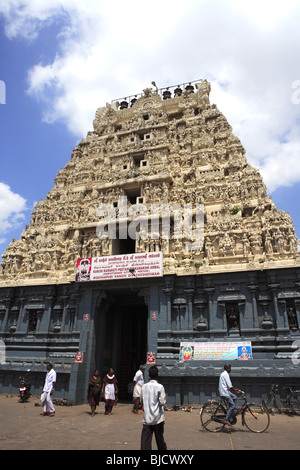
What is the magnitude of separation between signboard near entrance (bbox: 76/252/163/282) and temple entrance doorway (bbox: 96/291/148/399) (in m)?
1.99

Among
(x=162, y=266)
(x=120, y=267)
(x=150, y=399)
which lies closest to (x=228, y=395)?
(x=150, y=399)

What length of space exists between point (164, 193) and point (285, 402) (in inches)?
483

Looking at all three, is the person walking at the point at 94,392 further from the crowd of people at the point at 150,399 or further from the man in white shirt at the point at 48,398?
the man in white shirt at the point at 48,398

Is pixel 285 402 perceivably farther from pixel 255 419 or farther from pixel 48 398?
pixel 48 398

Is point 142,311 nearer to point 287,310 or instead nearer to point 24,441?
point 287,310

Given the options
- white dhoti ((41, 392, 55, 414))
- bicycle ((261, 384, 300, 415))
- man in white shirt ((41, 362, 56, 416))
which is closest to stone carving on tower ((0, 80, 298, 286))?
bicycle ((261, 384, 300, 415))

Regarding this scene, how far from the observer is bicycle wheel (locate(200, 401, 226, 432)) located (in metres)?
8.40

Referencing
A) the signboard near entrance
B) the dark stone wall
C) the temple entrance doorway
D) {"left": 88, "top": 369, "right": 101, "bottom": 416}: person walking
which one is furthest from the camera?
the temple entrance doorway

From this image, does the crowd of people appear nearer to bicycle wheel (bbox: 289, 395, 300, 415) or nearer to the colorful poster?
the colorful poster

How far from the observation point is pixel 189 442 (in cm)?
733

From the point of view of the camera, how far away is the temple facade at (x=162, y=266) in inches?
560

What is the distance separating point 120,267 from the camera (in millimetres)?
16484
